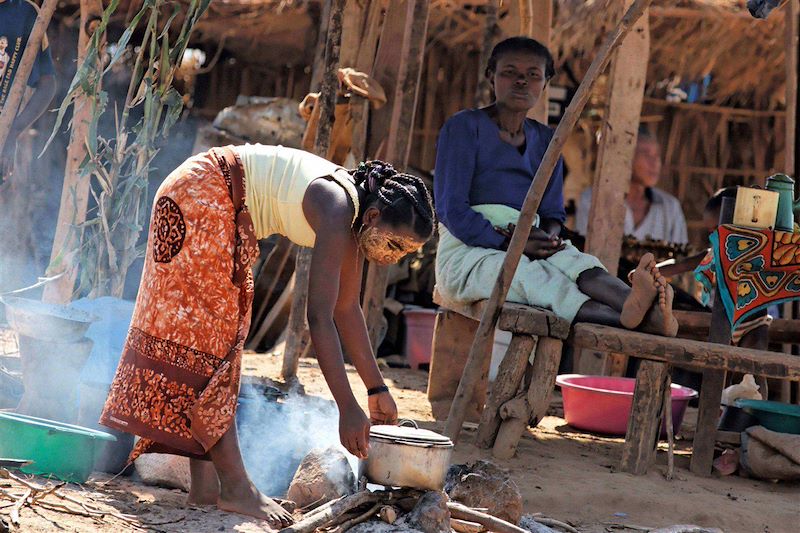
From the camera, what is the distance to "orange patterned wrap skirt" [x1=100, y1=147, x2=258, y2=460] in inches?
123

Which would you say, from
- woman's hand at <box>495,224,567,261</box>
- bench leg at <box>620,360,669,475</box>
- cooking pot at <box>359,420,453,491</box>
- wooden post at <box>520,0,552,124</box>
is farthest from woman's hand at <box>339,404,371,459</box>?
wooden post at <box>520,0,552,124</box>

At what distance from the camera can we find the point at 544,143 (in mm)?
5328

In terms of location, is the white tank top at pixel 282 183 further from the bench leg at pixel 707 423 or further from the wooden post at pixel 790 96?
the wooden post at pixel 790 96

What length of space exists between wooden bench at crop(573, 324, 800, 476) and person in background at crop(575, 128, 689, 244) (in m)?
3.24

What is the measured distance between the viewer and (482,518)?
9.91ft

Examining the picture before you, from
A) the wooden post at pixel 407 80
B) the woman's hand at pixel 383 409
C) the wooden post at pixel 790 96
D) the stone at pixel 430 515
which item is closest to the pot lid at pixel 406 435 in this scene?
the stone at pixel 430 515

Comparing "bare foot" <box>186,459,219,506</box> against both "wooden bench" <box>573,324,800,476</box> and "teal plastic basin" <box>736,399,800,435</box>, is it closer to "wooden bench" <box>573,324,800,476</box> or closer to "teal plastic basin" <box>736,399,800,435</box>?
"wooden bench" <box>573,324,800,476</box>

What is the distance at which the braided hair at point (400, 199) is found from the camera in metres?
3.05

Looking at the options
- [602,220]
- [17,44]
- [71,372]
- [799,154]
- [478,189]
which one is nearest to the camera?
[71,372]

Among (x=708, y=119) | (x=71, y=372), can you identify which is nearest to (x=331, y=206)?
(x=71, y=372)

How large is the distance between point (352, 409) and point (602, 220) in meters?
3.64

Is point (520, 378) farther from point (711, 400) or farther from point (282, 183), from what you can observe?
point (282, 183)

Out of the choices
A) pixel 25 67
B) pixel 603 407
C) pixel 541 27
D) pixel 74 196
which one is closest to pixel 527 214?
pixel 603 407

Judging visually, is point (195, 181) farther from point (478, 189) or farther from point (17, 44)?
point (17, 44)
